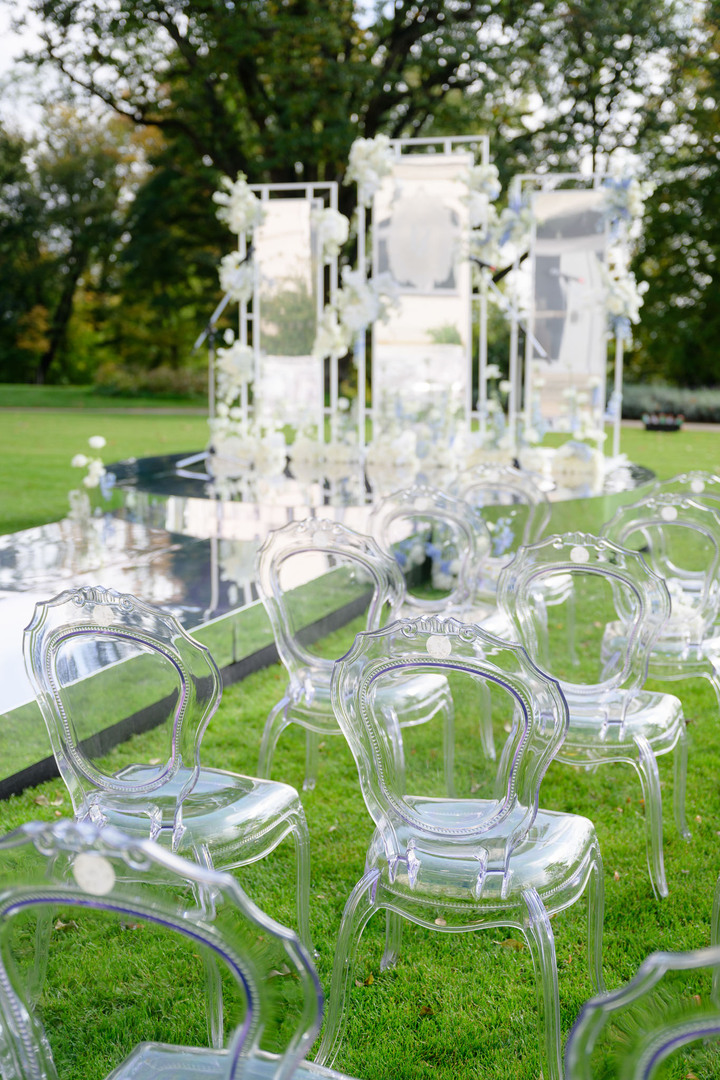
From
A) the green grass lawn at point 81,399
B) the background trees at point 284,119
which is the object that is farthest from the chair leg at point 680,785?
the green grass lawn at point 81,399

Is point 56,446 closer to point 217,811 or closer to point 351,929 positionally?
point 217,811

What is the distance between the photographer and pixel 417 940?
2566mm

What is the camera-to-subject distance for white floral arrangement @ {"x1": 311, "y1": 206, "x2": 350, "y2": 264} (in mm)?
7012

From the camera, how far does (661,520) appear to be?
349 centimetres

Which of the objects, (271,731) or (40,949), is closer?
(40,949)

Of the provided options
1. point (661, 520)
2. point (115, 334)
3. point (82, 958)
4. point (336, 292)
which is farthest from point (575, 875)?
point (115, 334)

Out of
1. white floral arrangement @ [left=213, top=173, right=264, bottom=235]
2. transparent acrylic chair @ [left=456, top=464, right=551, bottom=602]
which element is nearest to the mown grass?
transparent acrylic chair @ [left=456, top=464, right=551, bottom=602]

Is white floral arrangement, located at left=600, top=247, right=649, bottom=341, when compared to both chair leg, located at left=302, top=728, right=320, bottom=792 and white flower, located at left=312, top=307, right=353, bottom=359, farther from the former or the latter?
chair leg, located at left=302, top=728, right=320, bottom=792

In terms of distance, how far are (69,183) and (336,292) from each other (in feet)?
59.4

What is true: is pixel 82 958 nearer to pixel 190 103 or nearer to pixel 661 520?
pixel 661 520

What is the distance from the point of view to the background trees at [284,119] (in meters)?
15.2

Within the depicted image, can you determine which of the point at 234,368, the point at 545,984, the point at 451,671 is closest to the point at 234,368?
the point at 234,368

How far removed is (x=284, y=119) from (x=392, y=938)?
15034 mm

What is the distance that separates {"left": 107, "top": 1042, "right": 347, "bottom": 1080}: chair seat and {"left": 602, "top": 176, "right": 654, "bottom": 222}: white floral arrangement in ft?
21.4
